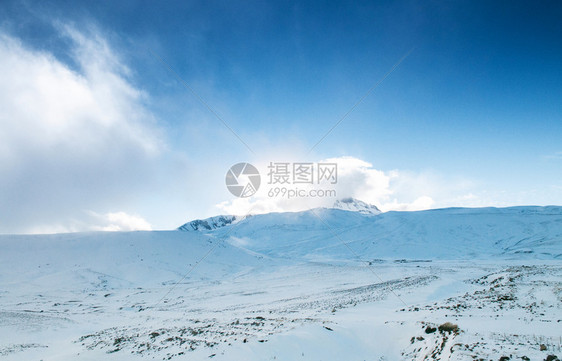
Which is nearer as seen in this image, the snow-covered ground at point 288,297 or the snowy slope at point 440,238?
the snow-covered ground at point 288,297

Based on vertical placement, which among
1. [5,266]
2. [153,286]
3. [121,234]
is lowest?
[153,286]

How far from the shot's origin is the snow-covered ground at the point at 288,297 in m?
11.3

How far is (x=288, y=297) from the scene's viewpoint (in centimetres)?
3269

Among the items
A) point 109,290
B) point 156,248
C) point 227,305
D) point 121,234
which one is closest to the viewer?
point 227,305

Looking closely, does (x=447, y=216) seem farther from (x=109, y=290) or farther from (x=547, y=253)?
(x=109, y=290)

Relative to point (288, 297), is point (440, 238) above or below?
above

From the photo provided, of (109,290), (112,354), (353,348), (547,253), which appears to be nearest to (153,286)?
(109,290)

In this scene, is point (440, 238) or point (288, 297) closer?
point (288, 297)

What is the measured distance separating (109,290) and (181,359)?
1763 inches

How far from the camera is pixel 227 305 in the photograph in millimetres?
31359

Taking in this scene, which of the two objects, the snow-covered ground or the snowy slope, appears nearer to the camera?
the snow-covered ground

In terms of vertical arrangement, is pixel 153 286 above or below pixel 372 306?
below

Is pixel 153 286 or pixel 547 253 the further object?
pixel 547 253

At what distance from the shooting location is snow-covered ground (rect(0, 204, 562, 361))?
11297 millimetres
